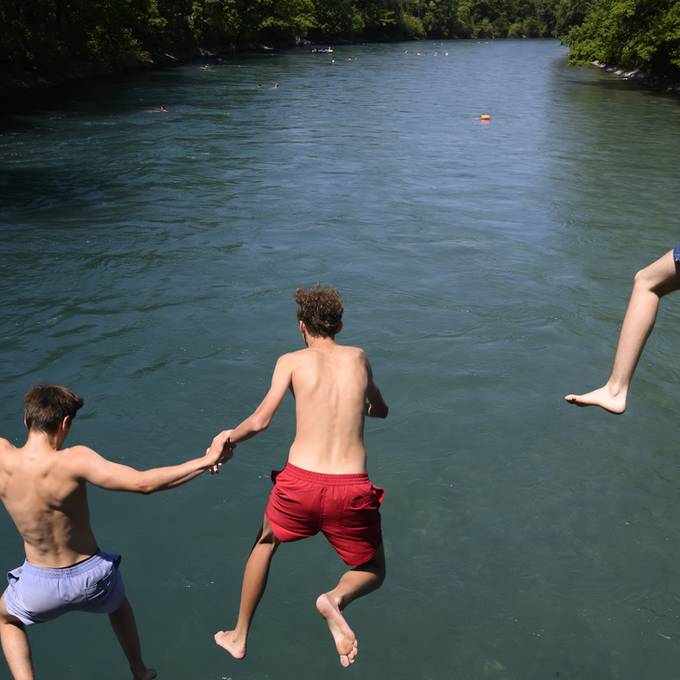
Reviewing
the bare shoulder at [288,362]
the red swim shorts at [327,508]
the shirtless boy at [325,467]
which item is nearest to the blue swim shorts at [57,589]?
the shirtless boy at [325,467]

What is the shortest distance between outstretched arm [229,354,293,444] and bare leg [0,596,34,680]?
1354mm

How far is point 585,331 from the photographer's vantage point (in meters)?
10.5

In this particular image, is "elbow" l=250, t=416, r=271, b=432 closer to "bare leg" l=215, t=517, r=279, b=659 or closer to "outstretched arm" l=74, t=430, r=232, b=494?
"outstretched arm" l=74, t=430, r=232, b=494

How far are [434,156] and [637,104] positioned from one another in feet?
56.0

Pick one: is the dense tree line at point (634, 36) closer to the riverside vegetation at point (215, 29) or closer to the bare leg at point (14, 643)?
the riverside vegetation at point (215, 29)

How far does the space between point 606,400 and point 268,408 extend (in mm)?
1608

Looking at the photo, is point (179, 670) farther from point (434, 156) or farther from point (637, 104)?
point (637, 104)

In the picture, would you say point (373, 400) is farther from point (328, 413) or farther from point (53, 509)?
point (53, 509)

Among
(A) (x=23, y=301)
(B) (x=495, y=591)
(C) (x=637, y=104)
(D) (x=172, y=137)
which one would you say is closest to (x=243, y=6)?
(C) (x=637, y=104)

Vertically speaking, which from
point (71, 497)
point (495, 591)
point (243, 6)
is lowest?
point (243, 6)

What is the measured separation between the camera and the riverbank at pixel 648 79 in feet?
139

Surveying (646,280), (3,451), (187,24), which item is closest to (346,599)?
(3,451)

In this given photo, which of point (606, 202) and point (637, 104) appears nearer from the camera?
point (606, 202)

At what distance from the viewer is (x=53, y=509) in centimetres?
389
